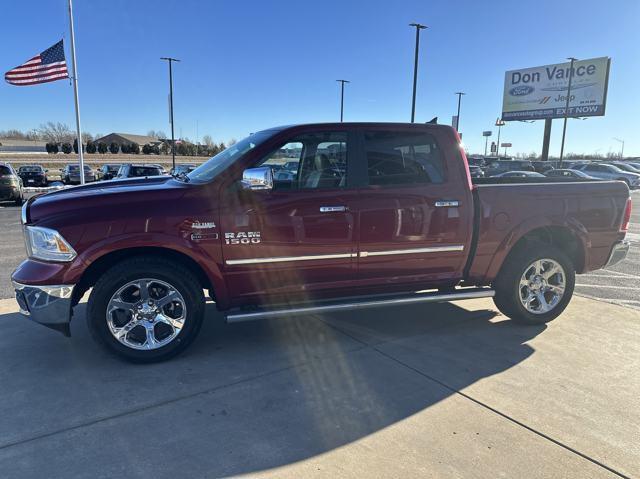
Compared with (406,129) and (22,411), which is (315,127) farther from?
(22,411)

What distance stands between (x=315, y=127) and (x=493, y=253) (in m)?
2.16

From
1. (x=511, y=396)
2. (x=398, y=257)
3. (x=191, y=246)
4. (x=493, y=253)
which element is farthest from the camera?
(x=493, y=253)

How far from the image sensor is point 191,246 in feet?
12.0

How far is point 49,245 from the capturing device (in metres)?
3.46

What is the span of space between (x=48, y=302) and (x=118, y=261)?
571mm

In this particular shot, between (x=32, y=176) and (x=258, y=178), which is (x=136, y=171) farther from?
(x=258, y=178)

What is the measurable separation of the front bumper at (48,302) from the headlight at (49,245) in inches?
8.8

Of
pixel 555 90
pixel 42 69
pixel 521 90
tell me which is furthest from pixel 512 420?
pixel 521 90

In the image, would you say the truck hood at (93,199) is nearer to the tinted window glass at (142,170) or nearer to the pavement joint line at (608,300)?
the pavement joint line at (608,300)

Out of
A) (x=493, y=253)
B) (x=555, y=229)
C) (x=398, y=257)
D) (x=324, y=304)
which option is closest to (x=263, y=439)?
(x=324, y=304)

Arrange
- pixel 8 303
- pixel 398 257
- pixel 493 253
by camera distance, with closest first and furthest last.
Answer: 1. pixel 398 257
2. pixel 493 253
3. pixel 8 303

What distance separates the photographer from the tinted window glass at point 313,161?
402 centimetres

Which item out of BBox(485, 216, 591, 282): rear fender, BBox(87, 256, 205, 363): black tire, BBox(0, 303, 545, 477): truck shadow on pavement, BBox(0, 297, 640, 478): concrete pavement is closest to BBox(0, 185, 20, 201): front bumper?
BBox(0, 303, 545, 477): truck shadow on pavement

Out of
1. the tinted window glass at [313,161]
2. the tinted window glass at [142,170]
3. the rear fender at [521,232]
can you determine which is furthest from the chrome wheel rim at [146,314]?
the tinted window glass at [142,170]
